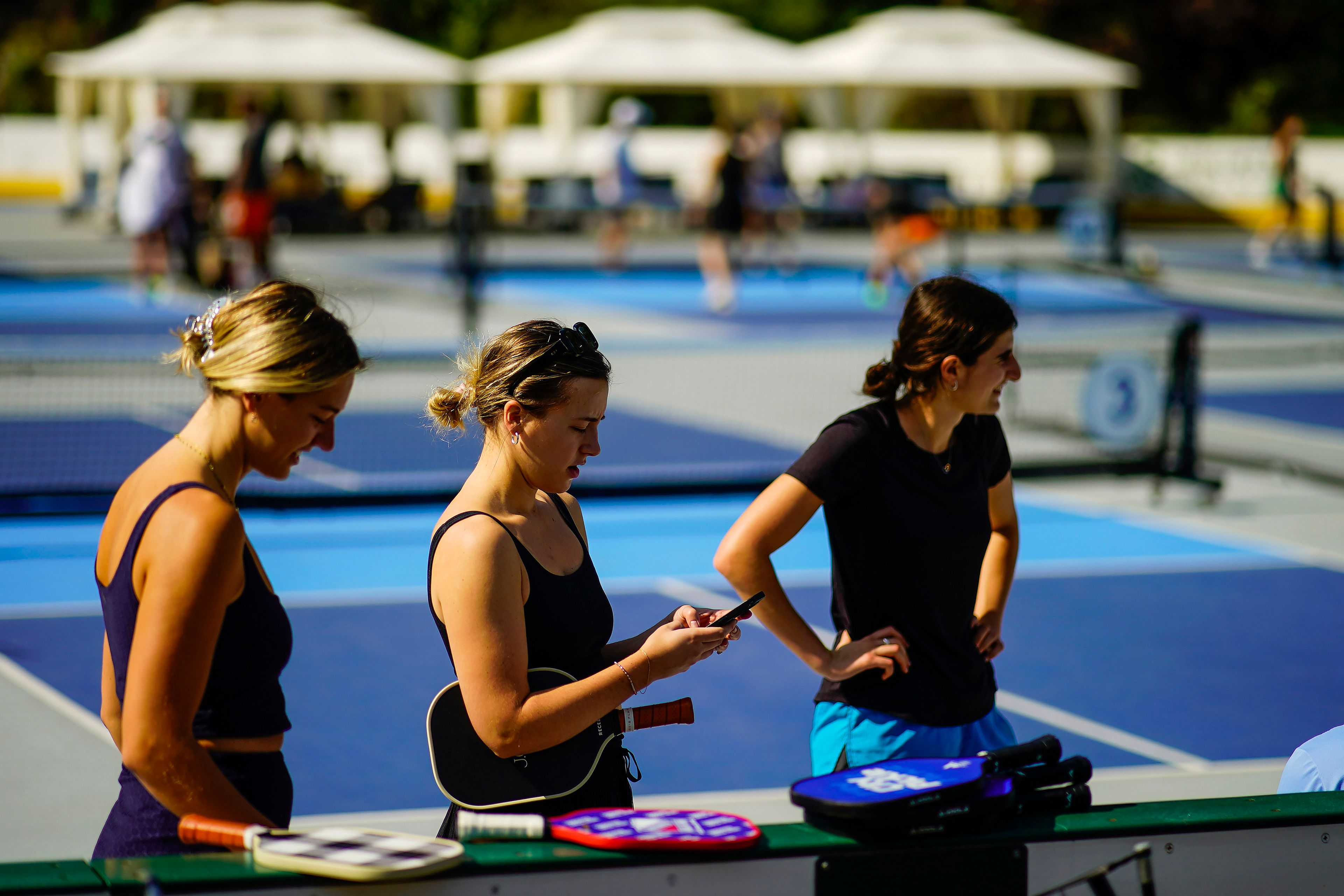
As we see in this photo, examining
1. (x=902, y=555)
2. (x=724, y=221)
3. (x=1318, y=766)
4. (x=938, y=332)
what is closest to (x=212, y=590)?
(x=902, y=555)

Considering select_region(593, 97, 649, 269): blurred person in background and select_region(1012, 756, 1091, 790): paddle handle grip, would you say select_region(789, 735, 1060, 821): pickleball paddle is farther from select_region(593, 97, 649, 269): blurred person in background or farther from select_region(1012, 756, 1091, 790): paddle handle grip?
select_region(593, 97, 649, 269): blurred person in background

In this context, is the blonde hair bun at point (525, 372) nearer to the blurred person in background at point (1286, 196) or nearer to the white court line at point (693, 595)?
the white court line at point (693, 595)

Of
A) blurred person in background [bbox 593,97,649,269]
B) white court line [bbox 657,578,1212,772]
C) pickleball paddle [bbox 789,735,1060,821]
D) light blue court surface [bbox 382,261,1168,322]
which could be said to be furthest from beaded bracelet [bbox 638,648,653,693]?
blurred person in background [bbox 593,97,649,269]

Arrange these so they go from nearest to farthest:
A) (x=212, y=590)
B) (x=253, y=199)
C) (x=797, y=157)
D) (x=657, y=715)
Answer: (x=212, y=590) → (x=657, y=715) → (x=253, y=199) → (x=797, y=157)

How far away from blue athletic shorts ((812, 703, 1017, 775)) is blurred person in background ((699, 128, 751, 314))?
15876 mm

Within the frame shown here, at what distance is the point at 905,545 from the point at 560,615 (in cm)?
99

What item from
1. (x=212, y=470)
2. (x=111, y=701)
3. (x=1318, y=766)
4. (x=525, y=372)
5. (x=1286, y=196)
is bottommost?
(x=1318, y=766)

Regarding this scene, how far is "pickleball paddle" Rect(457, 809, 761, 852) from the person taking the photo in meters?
2.34

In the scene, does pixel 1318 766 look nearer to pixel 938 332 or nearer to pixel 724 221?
pixel 938 332

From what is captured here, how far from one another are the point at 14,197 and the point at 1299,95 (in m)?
32.5

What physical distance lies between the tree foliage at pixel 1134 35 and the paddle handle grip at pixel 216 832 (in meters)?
39.0

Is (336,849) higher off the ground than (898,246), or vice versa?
(898,246)

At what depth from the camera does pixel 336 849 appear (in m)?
2.26

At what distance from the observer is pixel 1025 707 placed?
241 inches
